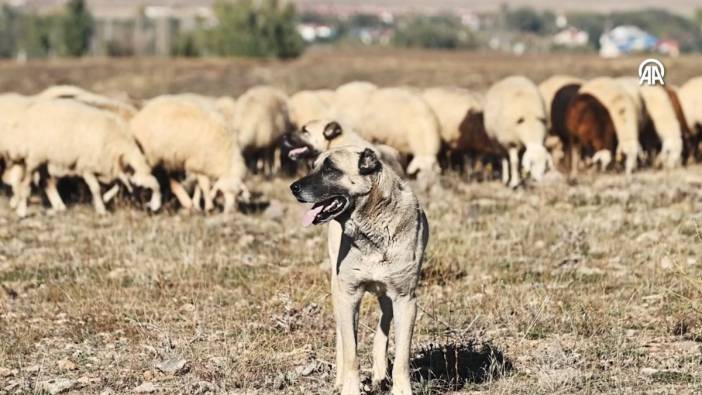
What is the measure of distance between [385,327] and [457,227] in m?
6.78

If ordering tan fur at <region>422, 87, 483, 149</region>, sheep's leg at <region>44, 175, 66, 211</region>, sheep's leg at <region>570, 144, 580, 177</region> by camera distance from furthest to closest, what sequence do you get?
tan fur at <region>422, 87, 483, 149</region> → sheep's leg at <region>570, 144, 580, 177</region> → sheep's leg at <region>44, 175, 66, 211</region>

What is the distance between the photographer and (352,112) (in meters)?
21.7

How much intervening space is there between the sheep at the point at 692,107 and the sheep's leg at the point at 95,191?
37.1ft

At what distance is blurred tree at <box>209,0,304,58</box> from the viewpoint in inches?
3622

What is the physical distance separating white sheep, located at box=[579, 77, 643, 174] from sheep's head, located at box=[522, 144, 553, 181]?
2020 mm

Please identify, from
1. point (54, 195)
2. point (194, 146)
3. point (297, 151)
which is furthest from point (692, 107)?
point (297, 151)

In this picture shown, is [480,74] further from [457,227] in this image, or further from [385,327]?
[385,327]

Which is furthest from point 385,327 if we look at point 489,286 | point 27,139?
point 27,139

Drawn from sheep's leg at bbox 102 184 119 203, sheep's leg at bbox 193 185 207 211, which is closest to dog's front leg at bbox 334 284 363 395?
sheep's leg at bbox 193 185 207 211

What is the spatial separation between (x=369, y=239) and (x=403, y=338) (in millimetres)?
625

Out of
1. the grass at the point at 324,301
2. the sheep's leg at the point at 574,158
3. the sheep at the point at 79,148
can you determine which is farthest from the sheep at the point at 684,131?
the sheep at the point at 79,148

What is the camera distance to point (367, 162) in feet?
23.7

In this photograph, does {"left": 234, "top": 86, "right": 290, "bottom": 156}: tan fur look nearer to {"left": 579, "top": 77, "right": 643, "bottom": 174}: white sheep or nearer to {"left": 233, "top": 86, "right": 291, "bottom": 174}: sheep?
{"left": 233, "top": 86, "right": 291, "bottom": 174}: sheep

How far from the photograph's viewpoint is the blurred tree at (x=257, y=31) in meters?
92.0
